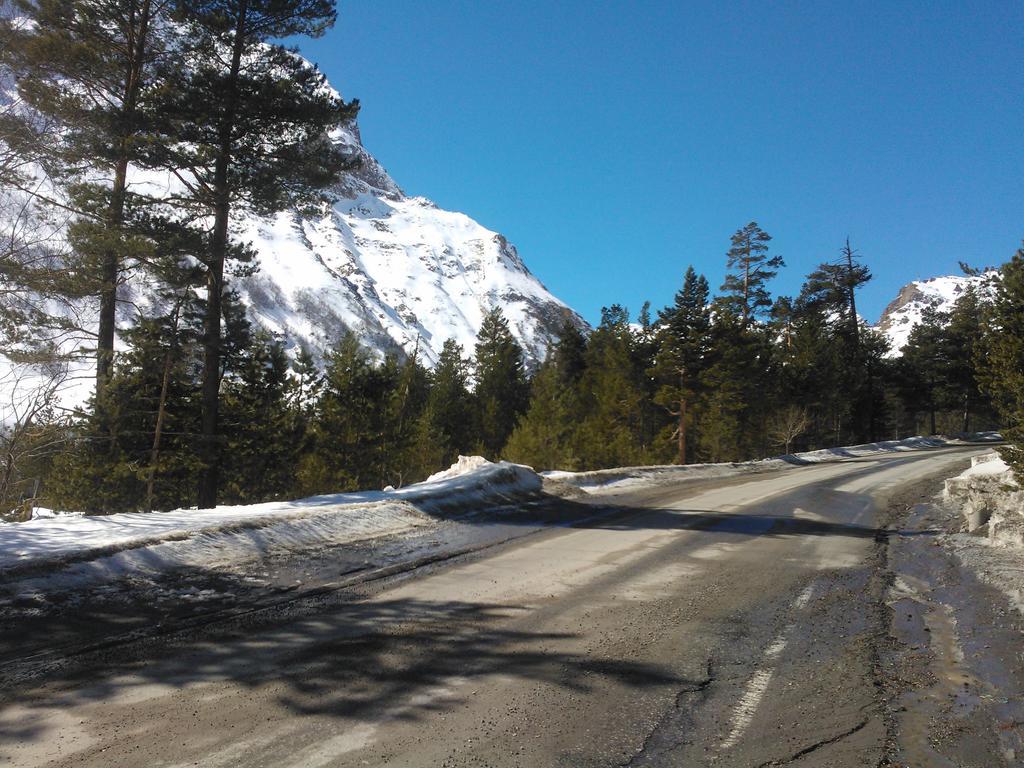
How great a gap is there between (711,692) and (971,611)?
328 centimetres

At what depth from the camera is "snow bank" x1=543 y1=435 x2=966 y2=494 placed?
16.3 metres

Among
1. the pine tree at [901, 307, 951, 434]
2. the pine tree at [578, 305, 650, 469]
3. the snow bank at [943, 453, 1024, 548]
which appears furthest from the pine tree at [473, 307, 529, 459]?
the snow bank at [943, 453, 1024, 548]

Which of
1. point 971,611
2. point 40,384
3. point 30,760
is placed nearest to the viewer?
point 30,760

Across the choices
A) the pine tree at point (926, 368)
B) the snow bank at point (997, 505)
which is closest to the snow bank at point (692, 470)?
the snow bank at point (997, 505)

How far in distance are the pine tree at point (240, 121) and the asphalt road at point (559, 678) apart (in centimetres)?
1141

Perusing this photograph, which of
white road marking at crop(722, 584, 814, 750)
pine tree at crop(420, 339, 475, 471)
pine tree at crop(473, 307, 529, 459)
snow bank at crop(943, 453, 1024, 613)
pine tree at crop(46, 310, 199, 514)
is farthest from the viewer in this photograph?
pine tree at crop(473, 307, 529, 459)

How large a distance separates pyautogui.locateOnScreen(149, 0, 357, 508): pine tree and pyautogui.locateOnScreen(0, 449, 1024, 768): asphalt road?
1141 cm

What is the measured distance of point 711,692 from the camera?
146 inches

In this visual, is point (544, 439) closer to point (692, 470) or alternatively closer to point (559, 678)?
point (692, 470)

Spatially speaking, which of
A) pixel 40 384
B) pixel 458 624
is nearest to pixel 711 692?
pixel 458 624

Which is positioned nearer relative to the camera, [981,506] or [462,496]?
[981,506]

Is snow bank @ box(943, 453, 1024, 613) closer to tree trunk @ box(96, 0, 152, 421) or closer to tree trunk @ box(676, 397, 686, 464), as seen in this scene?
tree trunk @ box(96, 0, 152, 421)

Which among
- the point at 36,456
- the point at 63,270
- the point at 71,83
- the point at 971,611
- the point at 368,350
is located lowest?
the point at 971,611

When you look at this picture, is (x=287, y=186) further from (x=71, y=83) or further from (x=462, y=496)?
(x=462, y=496)
